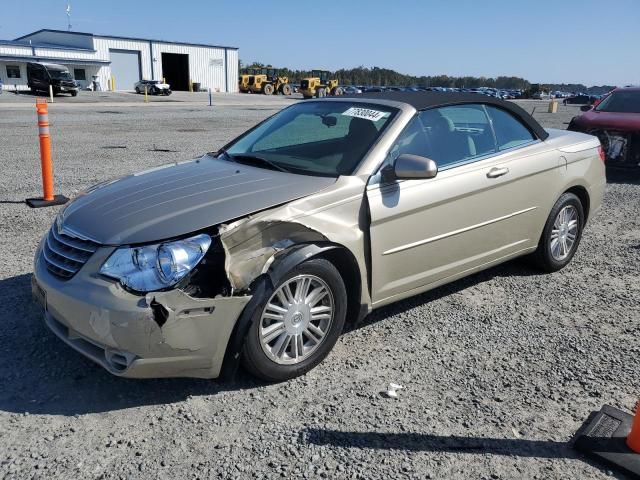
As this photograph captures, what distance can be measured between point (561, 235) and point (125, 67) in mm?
62728

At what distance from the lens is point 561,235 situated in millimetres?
5012

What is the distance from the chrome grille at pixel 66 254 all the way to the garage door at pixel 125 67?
204 feet

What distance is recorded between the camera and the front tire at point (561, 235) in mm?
4812

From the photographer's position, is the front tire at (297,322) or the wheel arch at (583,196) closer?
the front tire at (297,322)

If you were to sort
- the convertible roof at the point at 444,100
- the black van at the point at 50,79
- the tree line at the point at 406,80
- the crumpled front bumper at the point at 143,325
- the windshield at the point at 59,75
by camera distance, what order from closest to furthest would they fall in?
Answer: the crumpled front bumper at the point at 143,325
the convertible roof at the point at 444,100
the black van at the point at 50,79
the windshield at the point at 59,75
the tree line at the point at 406,80

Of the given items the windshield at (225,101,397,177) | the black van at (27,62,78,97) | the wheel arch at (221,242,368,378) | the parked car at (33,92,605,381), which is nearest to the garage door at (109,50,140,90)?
the black van at (27,62,78,97)

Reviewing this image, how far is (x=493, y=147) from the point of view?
435 cm

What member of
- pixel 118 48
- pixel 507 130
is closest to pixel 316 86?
pixel 118 48

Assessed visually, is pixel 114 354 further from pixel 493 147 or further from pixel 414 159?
pixel 493 147

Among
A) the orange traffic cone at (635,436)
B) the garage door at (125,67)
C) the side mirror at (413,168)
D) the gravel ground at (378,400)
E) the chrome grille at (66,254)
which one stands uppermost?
the garage door at (125,67)

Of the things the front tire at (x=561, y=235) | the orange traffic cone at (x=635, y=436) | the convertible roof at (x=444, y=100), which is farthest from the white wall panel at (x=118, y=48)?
the orange traffic cone at (x=635, y=436)

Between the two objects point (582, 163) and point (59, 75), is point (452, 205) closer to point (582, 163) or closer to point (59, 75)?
point (582, 163)

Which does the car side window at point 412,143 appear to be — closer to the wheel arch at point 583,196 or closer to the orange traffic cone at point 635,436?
the wheel arch at point 583,196

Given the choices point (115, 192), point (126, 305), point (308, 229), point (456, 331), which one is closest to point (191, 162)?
point (115, 192)
